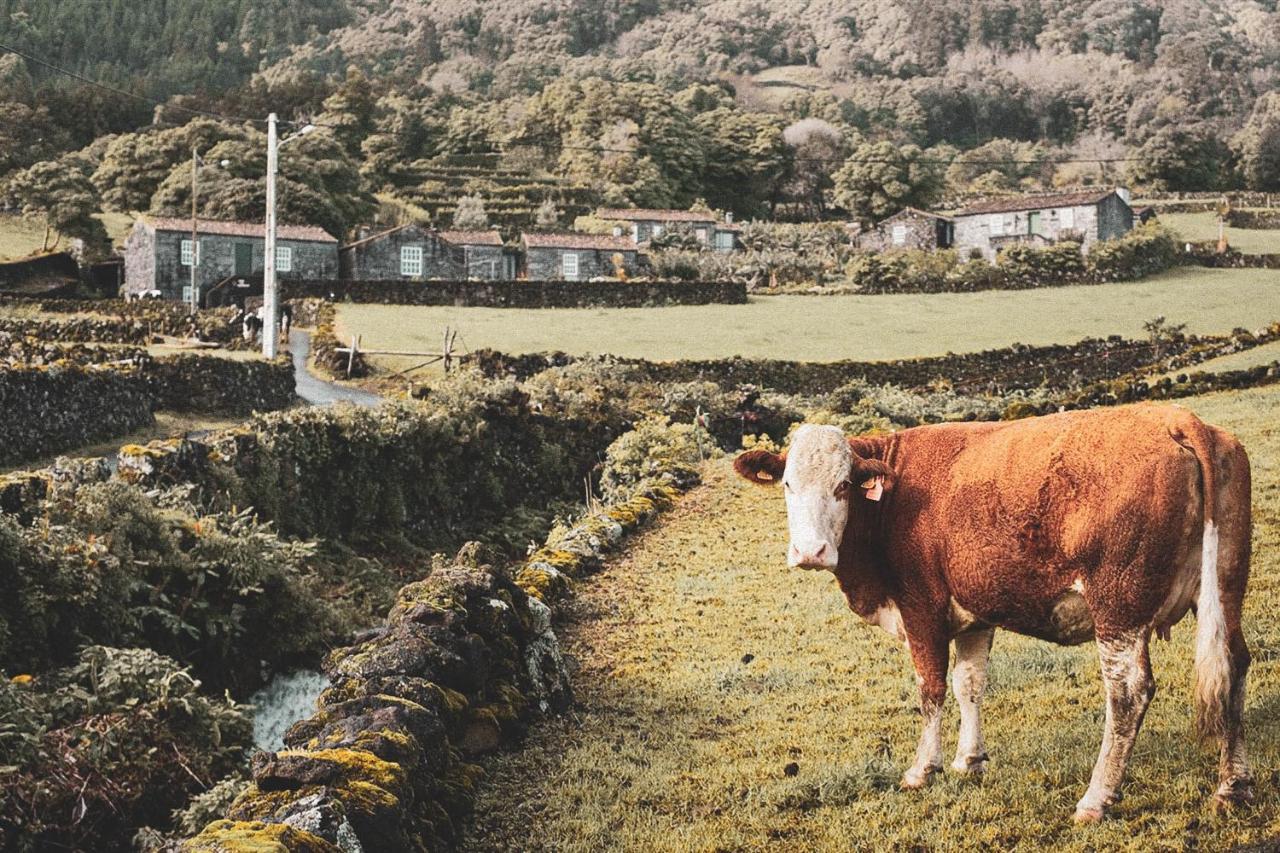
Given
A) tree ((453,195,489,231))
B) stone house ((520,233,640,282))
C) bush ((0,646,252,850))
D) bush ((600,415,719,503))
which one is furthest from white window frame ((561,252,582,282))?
bush ((0,646,252,850))

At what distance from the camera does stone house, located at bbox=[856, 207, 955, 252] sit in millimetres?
85812

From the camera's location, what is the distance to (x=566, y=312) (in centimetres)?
5494

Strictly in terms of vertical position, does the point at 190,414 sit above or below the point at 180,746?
above

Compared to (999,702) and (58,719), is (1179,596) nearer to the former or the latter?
(999,702)

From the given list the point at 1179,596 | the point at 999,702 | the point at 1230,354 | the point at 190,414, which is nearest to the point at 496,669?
the point at 999,702

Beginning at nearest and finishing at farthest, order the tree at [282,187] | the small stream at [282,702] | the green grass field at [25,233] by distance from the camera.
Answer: the small stream at [282,702], the green grass field at [25,233], the tree at [282,187]

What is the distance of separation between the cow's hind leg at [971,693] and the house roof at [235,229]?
195 feet

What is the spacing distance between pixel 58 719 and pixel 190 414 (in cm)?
1909

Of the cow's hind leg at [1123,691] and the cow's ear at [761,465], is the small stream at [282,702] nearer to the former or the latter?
the cow's ear at [761,465]

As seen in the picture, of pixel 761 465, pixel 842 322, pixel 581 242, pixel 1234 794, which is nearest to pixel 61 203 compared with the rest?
pixel 581 242

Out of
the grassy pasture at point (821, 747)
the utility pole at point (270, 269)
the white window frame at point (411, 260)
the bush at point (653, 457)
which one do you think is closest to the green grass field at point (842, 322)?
the utility pole at point (270, 269)

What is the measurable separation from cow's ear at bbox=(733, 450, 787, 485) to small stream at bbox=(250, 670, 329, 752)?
8132 mm

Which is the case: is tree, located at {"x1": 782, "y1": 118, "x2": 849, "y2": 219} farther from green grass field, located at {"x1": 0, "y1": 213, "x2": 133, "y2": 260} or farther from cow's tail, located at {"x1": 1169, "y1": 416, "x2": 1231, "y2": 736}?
cow's tail, located at {"x1": 1169, "y1": 416, "x2": 1231, "y2": 736}

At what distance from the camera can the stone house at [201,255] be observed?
61.8 metres
